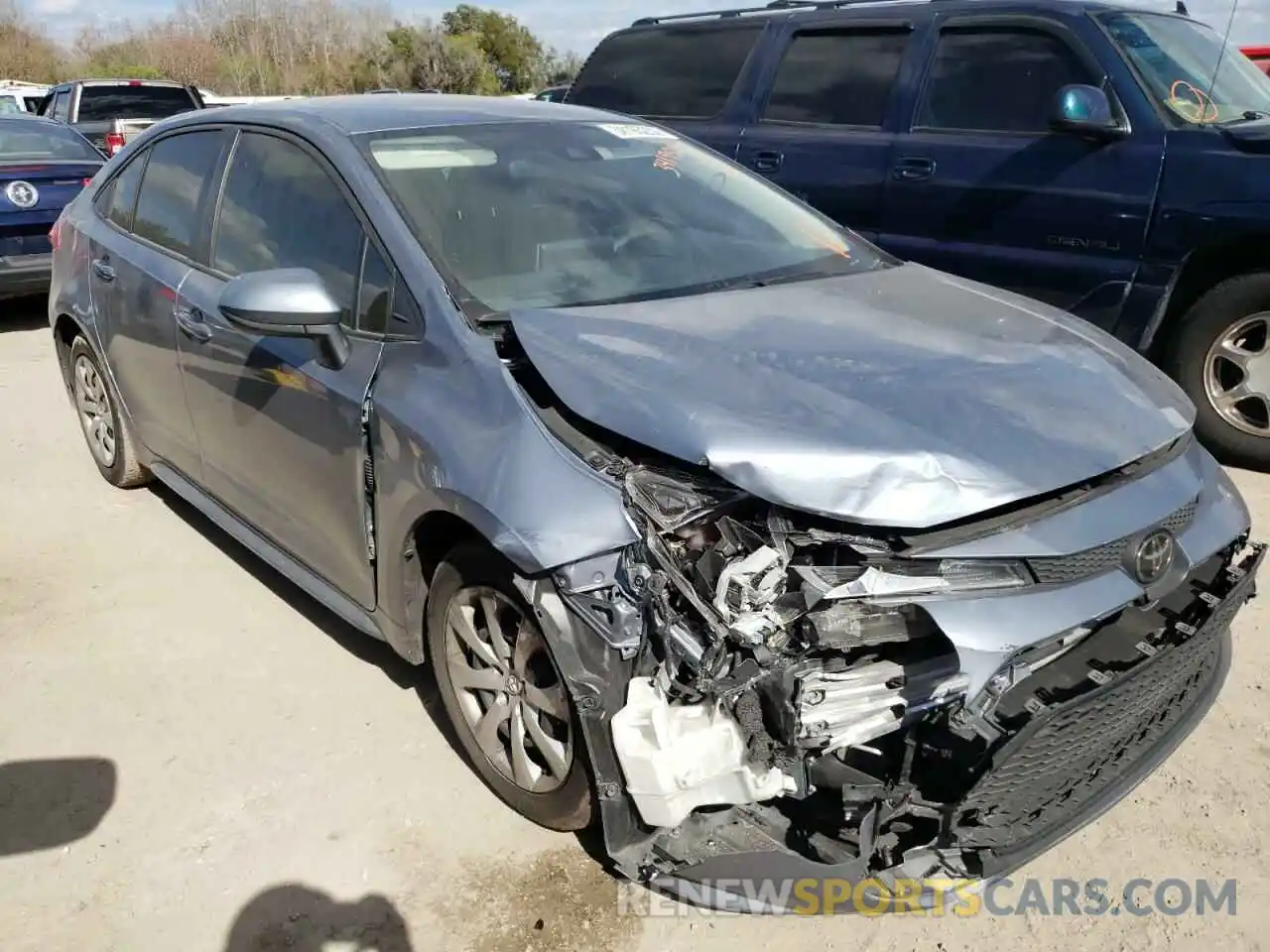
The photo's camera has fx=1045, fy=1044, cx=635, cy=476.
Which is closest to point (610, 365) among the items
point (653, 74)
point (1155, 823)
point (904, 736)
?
point (904, 736)

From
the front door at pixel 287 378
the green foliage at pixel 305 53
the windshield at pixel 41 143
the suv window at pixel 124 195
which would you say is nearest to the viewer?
the front door at pixel 287 378

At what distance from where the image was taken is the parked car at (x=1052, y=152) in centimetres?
459

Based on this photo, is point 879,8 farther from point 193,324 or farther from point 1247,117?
point 193,324

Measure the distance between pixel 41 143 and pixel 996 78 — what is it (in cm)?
773

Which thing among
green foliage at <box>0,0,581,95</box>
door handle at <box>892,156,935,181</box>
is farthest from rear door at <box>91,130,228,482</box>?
green foliage at <box>0,0,581,95</box>

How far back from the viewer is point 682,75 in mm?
6488

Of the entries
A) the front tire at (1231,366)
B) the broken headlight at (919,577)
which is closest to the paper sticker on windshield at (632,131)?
the broken headlight at (919,577)

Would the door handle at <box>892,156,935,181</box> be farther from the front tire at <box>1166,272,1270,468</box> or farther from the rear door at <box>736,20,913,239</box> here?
the front tire at <box>1166,272,1270,468</box>

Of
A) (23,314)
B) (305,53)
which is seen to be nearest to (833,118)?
(23,314)

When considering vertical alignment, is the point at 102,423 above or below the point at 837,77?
below

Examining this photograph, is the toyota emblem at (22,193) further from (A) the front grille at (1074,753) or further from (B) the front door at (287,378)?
(A) the front grille at (1074,753)

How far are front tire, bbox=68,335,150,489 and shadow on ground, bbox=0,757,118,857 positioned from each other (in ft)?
5.98

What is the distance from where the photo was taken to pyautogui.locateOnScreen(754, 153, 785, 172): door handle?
5.84m

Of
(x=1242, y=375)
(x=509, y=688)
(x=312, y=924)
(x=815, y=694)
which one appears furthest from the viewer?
(x=1242, y=375)
